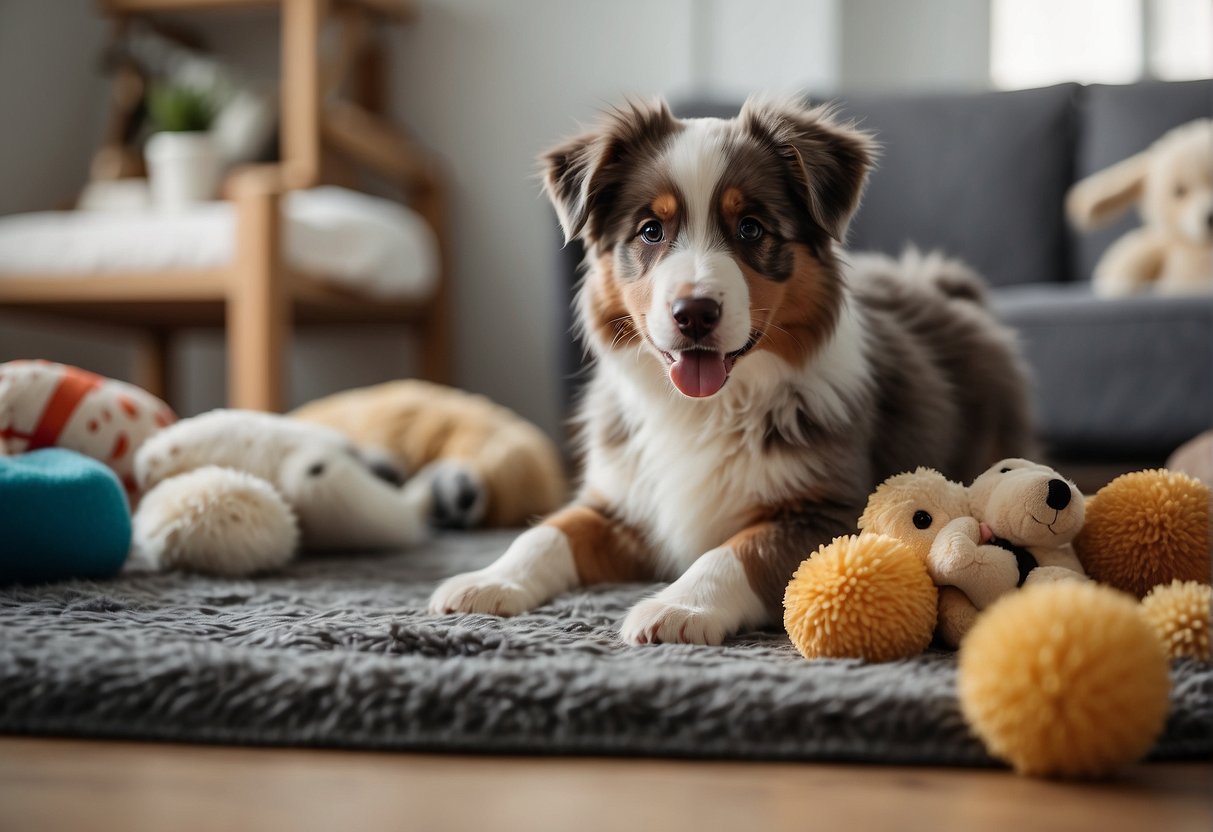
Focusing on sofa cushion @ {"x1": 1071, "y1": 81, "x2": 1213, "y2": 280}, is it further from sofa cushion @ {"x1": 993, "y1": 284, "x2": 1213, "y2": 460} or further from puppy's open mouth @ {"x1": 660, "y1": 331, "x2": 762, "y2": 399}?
puppy's open mouth @ {"x1": 660, "y1": 331, "x2": 762, "y2": 399}

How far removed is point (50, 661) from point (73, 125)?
3.86 m

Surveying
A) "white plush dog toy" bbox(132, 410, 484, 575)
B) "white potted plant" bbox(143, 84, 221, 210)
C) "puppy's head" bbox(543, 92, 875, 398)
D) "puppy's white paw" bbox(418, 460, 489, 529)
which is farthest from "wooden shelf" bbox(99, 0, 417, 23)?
"puppy's head" bbox(543, 92, 875, 398)

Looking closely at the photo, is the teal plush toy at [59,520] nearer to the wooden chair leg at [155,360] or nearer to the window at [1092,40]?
the wooden chair leg at [155,360]

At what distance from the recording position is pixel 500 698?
978 mm

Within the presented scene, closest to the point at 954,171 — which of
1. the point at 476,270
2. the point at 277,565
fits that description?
the point at 476,270

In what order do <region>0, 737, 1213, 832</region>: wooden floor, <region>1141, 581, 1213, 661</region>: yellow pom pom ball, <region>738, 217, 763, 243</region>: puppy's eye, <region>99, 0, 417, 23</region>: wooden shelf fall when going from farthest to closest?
<region>99, 0, 417, 23</region>: wooden shelf, <region>738, 217, 763, 243</region>: puppy's eye, <region>1141, 581, 1213, 661</region>: yellow pom pom ball, <region>0, 737, 1213, 832</region>: wooden floor

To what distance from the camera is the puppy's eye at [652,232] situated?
146cm

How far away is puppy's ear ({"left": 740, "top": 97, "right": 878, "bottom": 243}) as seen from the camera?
146cm

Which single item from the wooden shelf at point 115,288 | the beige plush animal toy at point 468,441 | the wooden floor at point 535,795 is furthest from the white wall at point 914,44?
the wooden floor at point 535,795

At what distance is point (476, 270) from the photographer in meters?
4.39

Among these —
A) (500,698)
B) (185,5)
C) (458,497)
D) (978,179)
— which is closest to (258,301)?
(458,497)

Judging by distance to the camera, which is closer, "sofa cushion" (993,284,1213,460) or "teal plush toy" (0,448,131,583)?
"teal plush toy" (0,448,131,583)

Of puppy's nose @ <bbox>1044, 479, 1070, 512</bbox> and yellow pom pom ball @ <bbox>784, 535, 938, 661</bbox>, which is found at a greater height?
puppy's nose @ <bbox>1044, 479, 1070, 512</bbox>

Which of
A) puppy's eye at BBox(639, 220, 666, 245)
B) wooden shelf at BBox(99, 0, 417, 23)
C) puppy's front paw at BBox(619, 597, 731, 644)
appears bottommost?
puppy's front paw at BBox(619, 597, 731, 644)
